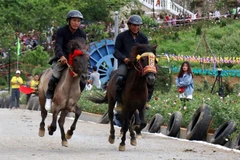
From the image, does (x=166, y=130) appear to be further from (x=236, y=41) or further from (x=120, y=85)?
(x=236, y=41)

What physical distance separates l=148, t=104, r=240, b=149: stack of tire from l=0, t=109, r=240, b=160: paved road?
1.04 ft

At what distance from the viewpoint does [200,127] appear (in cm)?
1630

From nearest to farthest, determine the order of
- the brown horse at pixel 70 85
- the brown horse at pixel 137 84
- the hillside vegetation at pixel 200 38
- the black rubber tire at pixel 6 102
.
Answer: the brown horse at pixel 137 84 < the brown horse at pixel 70 85 < the black rubber tire at pixel 6 102 < the hillside vegetation at pixel 200 38

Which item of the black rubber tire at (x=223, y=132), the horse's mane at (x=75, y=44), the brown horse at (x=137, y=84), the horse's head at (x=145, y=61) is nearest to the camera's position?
the horse's head at (x=145, y=61)

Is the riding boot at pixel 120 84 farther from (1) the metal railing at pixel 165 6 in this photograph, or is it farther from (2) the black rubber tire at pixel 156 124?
(1) the metal railing at pixel 165 6

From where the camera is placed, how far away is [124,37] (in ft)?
49.5

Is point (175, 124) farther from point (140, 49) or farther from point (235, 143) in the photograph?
point (140, 49)

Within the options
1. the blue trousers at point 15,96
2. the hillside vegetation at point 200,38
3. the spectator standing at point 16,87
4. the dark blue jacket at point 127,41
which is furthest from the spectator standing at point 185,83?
the hillside vegetation at point 200,38

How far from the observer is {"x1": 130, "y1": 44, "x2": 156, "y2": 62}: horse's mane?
13893 millimetres

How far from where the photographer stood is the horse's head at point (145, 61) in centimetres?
1341

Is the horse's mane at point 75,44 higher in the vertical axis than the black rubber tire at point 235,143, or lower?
higher

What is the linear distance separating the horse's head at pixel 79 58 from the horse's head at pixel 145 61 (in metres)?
0.89

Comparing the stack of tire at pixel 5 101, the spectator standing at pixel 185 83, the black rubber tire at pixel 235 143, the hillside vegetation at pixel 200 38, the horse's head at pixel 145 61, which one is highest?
the hillside vegetation at pixel 200 38

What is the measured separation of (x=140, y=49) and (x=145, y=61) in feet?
1.35
